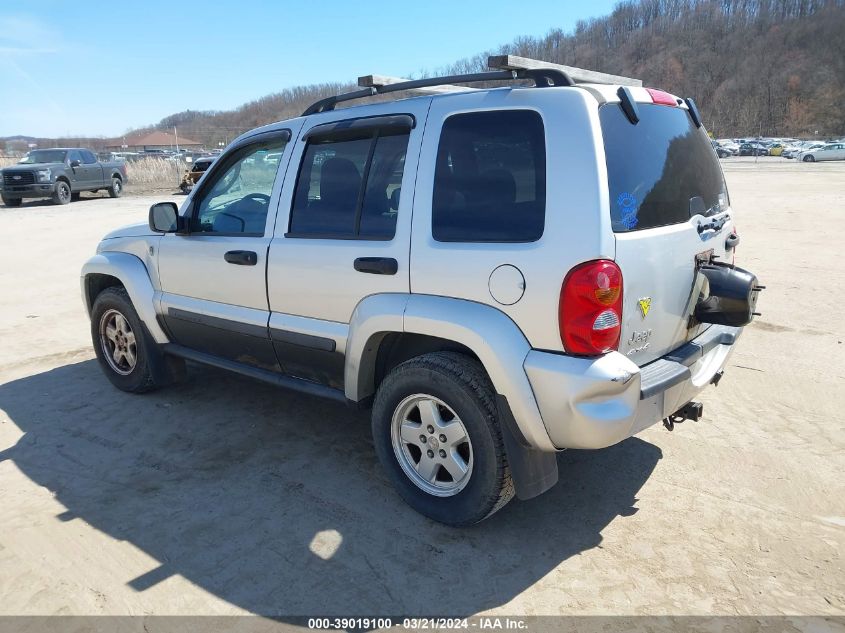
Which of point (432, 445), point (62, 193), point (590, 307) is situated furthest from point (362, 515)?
point (62, 193)

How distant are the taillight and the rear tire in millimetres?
25839

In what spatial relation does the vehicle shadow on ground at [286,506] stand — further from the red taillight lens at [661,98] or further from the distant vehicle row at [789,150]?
the distant vehicle row at [789,150]

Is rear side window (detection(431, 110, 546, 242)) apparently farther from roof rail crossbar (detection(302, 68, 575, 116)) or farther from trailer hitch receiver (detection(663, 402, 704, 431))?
trailer hitch receiver (detection(663, 402, 704, 431))

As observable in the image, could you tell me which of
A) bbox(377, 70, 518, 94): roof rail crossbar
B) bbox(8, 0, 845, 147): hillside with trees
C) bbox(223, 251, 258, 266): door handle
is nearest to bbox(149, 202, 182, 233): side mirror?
bbox(223, 251, 258, 266): door handle

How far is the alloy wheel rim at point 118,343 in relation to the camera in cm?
500

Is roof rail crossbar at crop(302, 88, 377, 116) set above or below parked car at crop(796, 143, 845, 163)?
above

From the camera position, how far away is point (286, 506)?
3.43 metres

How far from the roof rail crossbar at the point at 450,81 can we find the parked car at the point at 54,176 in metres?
21.3

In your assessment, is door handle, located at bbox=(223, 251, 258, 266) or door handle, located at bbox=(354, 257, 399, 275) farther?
door handle, located at bbox=(223, 251, 258, 266)

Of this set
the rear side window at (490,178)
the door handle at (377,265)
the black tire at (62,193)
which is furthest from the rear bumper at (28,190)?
the rear side window at (490,178)

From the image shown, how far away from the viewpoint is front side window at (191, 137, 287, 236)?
13.2 ft

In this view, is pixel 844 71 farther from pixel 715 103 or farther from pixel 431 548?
pixel 431 548

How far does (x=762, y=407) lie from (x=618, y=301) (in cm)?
249

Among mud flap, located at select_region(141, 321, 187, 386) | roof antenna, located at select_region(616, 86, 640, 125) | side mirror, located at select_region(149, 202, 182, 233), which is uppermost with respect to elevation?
roof antenna, located at select_region(616, 86, 640, 125)
